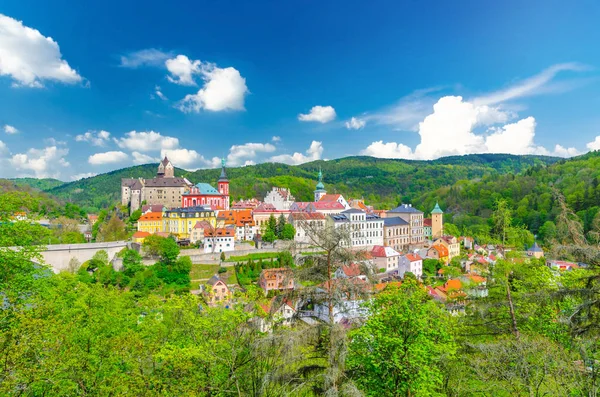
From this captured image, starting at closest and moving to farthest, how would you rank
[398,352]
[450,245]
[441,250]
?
[398,352], [441,250], [450,245]

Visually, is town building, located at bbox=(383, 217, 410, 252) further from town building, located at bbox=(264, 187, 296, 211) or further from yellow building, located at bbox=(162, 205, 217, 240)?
yellow building, located at bbox=(162, 205, 217, 240)

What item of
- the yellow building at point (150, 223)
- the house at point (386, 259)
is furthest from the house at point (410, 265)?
the yellow building at point (150, 223)

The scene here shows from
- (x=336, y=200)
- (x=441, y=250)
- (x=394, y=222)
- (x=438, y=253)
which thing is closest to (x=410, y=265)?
(x=438, y=253)

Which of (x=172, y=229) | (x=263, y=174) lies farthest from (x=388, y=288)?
(x=263, y=174)

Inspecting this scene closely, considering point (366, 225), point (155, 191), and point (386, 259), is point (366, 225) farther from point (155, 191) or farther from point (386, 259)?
point (155, 191)

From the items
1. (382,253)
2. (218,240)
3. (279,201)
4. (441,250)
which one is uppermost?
(279,201)

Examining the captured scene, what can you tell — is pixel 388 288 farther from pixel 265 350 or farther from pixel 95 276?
pixel 95 276

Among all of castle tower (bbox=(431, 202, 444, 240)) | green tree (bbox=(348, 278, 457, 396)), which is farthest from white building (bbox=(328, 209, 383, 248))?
green tree (bbox=(348, 278, 457, 396))

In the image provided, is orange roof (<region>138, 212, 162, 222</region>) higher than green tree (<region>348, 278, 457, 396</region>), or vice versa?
orange roof (<region>138, 212, 162, 222</region>)
